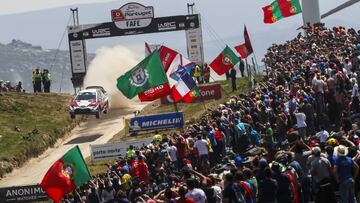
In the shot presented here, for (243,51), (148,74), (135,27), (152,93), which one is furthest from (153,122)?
(135,27)

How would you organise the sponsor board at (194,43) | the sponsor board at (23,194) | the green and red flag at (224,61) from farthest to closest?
the sponsor board at (194,43), the green and red flag at (224,61), the sponsor board at (23,194)

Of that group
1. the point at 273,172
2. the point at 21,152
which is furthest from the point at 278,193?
the point at 21,152

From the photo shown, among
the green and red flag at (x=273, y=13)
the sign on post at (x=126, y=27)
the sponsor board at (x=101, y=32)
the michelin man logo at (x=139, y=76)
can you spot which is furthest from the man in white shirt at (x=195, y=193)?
the sponsor board at (x=101, y=32)

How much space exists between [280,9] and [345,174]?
105 feet

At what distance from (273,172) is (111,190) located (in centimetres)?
604

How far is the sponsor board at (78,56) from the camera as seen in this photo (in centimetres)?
5872

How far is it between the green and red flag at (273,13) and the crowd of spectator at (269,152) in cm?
1403

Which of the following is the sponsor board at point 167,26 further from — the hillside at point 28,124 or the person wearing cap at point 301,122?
the person wearing cap at point 301,122

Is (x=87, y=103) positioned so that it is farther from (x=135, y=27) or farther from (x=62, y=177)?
(x=62, y=177)

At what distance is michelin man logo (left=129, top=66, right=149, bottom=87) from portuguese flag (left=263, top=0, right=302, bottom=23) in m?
19.6

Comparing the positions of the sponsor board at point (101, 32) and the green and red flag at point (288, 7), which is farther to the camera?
the sponsor board at point (101, 32)

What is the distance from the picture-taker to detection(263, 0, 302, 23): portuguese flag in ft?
150

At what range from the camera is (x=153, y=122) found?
38844 mm

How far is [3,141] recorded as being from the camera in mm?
43031
